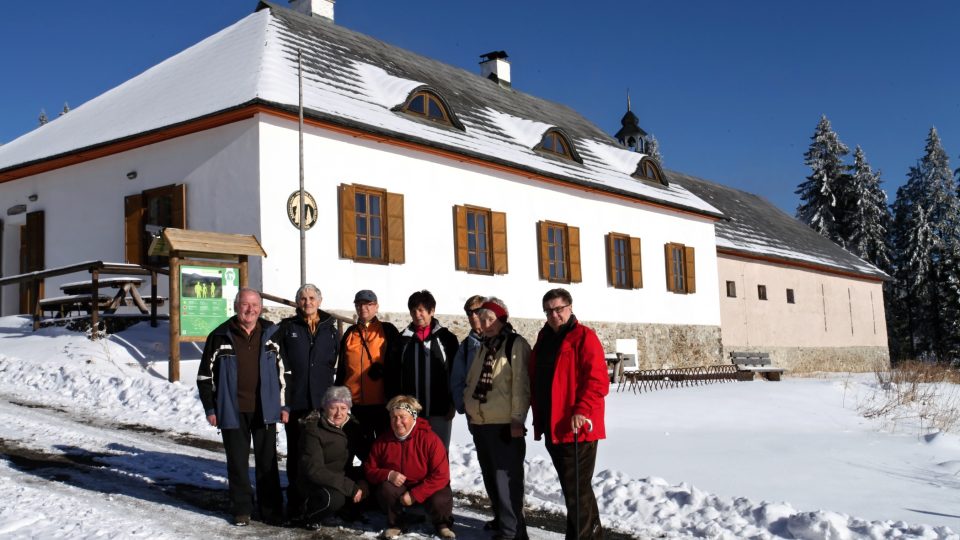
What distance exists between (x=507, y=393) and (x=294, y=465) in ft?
5.18

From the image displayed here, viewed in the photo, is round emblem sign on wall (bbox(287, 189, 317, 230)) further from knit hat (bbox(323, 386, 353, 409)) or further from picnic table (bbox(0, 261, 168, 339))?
knit hat (bbox(323, 386, 353, 409))

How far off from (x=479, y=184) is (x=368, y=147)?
3136 mm

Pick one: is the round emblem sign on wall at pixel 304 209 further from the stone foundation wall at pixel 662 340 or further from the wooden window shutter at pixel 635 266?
the wooden window shutter at pixel 635 266

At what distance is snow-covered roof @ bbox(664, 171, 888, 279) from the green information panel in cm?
1755

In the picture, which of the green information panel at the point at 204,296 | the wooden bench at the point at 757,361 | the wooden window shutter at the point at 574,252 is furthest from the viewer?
the wooden bench at the point at 757,361

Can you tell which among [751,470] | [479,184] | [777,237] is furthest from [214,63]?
[777,237]

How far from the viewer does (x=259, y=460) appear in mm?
6246

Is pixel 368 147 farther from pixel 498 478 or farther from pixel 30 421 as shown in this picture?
pixel 498 478

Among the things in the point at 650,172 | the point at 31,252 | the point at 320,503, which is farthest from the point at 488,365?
the point at 650,172

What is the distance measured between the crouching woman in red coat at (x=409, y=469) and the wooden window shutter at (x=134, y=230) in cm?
1139

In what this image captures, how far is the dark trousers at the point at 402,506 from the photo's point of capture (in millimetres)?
5867

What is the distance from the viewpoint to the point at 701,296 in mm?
25375

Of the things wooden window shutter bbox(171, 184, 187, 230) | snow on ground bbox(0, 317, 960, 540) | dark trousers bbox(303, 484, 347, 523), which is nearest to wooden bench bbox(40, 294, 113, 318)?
snow on ground bbox(0, 317, 960, 540)

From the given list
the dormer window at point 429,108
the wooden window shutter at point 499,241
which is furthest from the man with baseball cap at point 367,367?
the wooden window shutter at point 499,241
